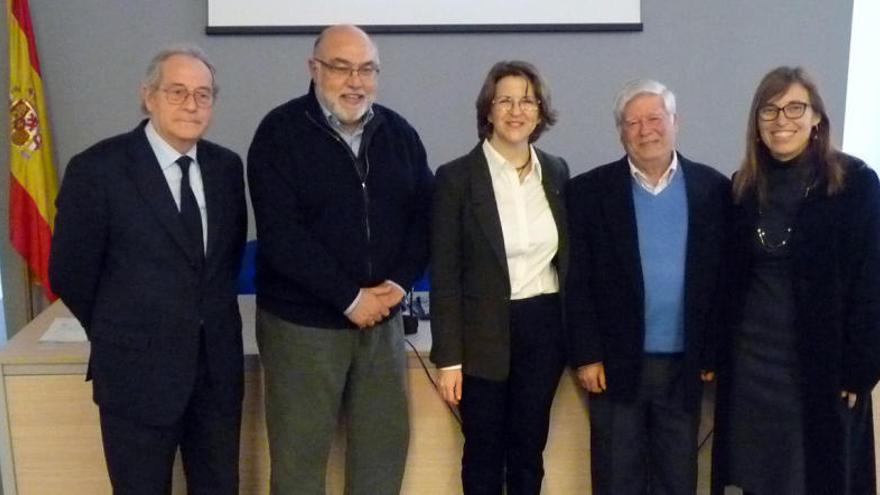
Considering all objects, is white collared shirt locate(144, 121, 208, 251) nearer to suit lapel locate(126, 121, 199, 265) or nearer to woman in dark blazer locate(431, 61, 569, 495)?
suit lapel locate(126, 121, 199, 265)

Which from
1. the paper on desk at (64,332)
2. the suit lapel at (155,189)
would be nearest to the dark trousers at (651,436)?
the suit lapel at (155,189)

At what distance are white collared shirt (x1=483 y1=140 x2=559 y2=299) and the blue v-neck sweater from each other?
8.5 inches

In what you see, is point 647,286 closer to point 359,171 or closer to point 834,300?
point 834,300

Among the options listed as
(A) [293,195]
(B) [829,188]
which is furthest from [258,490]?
(B) [829,188]

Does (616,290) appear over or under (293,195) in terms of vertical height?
under

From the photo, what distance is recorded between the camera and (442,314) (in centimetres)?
189

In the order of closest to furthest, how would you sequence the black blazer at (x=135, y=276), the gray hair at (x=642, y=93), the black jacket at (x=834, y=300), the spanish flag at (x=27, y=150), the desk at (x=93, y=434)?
the black blazer at (x=135, y=276) → the black jacket at (x=834, y=300) → the gray hair at (x=642, y=93) → the desk at (x=93, y=434) → the spanish flag at (x=27, y=150)

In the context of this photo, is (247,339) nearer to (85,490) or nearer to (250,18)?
(85,490)

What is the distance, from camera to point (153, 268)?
1.66m

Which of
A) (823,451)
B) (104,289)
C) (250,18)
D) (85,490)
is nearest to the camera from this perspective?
(104,289)

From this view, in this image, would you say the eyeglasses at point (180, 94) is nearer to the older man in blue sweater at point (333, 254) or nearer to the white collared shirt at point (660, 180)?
the older man in blue sweater at point (333, 254)

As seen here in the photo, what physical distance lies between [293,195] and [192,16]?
77.7 inches

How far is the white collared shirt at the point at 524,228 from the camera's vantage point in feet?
6.14

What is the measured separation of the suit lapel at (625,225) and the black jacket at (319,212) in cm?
50
